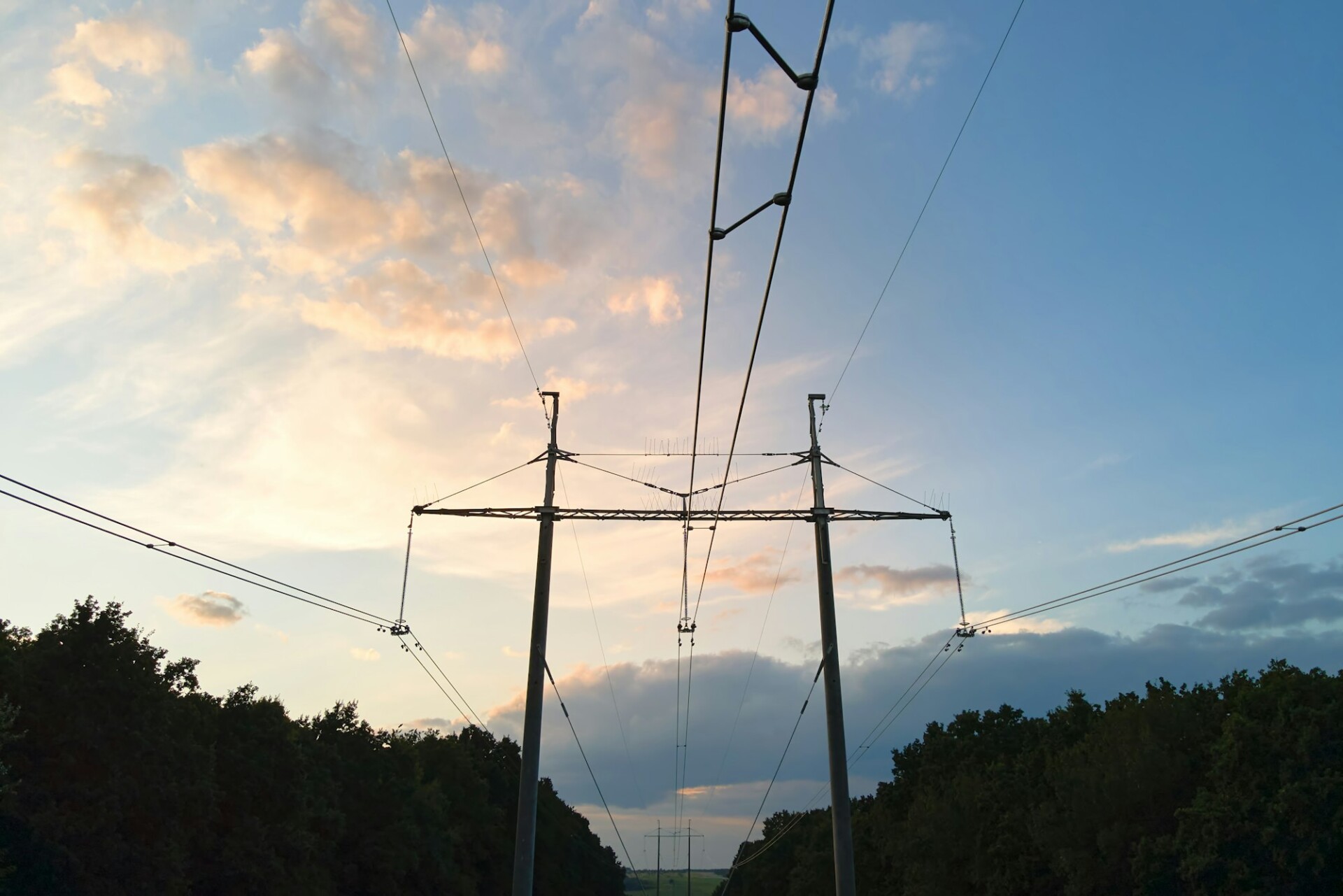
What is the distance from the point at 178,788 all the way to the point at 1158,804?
5442cm

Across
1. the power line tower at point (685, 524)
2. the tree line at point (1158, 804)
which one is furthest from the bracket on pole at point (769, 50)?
the tree line at point (1158, 804)

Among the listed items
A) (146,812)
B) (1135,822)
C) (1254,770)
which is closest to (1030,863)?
(1135,822)

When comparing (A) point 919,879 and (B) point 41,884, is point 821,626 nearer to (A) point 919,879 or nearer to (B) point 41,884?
(B) point 41,884

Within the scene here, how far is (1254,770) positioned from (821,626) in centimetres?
3675

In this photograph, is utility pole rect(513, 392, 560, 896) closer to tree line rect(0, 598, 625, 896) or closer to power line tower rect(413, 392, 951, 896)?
power line tower rect(413, 392, 951, 896)

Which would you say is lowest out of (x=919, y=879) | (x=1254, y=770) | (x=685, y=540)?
(x=919, y=879)

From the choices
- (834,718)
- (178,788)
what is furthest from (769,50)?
(178,788)

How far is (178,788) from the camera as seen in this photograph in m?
44.1

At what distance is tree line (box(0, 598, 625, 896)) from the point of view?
39219 millimetres

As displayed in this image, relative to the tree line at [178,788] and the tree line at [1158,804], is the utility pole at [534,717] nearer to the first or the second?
the tree line at [178,788]

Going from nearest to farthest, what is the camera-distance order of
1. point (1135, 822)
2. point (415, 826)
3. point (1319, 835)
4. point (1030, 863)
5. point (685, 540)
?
point (685, 540) < point (1319, 835) < point (1135, 822) < point (1030, 863) < point (415, 826)

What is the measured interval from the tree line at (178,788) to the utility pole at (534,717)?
22347mm

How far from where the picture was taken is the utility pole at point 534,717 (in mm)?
26375

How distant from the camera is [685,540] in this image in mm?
34312
